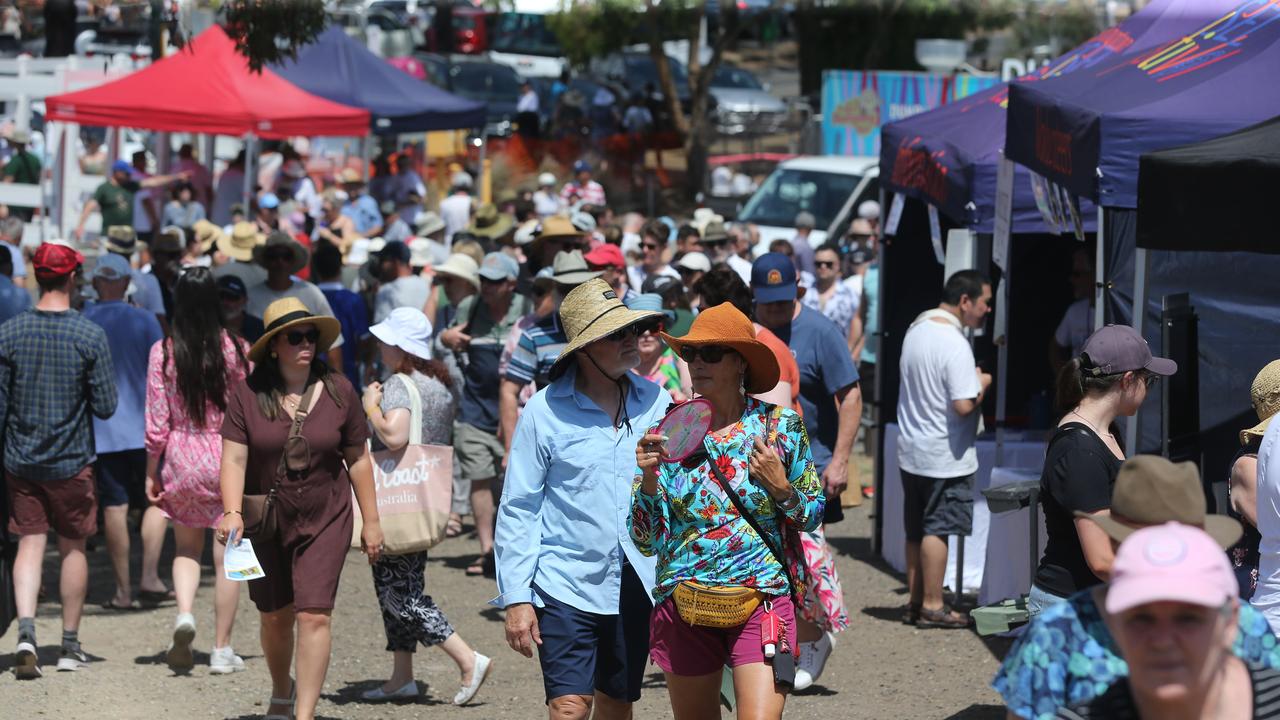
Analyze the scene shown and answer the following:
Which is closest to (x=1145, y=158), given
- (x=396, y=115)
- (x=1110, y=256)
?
(x=1110, y=256)

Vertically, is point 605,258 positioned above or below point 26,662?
above

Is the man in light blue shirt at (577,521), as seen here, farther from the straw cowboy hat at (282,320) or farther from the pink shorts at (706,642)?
the straw cowboy hat at (282,320)

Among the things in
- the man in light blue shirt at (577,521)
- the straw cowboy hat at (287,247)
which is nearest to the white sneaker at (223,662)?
the straw cowboy hat at (287,247)

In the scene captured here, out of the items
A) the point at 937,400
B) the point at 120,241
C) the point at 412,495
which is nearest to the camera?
the point at 412,495

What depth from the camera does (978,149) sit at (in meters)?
9.05

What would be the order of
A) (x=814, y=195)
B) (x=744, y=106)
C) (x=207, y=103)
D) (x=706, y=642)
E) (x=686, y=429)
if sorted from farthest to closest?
(x=744, y=106) → (x=814, y=195) → (x=207, y=103) → (x=706, y=642) → (x=686, y=429)

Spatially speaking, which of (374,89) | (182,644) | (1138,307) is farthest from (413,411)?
(374,89)

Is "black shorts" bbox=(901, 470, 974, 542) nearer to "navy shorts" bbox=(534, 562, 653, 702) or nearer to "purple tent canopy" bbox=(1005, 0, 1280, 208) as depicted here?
"purple tent canopy" bbox=(1005, 0, 1280, 208)

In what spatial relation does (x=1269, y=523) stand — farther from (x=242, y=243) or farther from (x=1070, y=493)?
(x=242, y=243)

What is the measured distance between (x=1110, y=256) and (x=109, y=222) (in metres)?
14.2

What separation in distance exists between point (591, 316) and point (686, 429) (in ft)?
1.75

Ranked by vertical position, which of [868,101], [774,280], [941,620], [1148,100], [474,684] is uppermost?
[1148,100]

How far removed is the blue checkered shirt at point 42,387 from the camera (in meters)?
7.14

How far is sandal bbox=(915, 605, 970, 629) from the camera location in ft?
27.4
